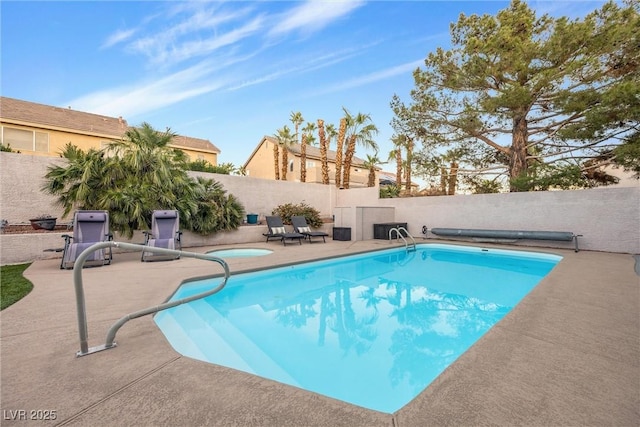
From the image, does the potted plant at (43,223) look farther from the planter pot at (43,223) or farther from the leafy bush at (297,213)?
the leafy bush at (297,213)

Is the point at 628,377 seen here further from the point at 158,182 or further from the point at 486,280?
the point at 158,182

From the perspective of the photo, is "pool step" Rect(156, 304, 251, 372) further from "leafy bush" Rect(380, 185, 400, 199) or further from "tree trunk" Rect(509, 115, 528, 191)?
"leafy bush" Rect(380, 185, 400, 199)

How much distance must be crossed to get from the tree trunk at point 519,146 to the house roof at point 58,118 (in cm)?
1763

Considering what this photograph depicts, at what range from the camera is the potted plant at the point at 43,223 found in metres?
8.05

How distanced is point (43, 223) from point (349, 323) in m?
9.20

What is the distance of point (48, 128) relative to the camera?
17.0 metres

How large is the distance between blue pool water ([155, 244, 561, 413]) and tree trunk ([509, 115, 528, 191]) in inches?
301

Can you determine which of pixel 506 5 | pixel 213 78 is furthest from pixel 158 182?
pixel 506 5

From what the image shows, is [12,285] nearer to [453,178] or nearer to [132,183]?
[132,183]

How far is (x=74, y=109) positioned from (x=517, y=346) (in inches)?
1074

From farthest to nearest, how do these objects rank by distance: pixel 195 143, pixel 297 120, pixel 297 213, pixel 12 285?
1. pixel 195 143
2. pixel 297 120
3. pixel 297 213
4. pixel 12 285

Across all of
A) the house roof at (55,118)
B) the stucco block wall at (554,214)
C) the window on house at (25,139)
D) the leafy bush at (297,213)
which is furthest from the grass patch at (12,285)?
the house roof at (55,118)

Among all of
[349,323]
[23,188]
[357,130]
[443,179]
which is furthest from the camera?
[357,130]

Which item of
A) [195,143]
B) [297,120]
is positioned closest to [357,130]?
[297,120]
